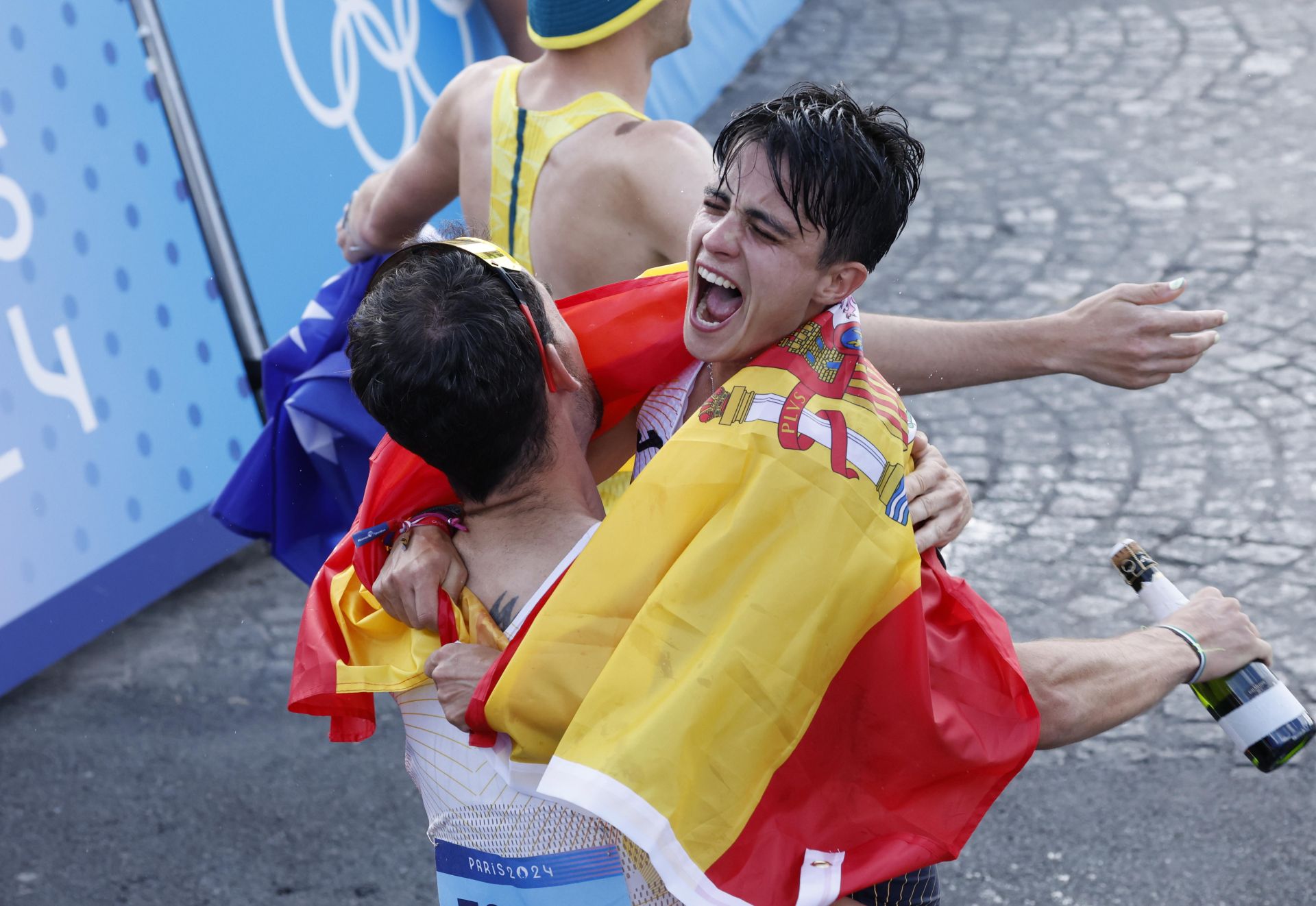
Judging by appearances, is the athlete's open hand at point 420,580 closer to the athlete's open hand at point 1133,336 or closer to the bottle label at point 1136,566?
the athlete's open hand at point 1133,336

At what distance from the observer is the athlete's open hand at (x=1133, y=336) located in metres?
2.32

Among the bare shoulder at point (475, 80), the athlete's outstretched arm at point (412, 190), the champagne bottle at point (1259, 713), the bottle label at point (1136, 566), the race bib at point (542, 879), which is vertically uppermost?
the bare shoulder at point (475, 80)

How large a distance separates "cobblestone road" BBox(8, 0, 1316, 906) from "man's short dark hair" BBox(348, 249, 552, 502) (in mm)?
2057

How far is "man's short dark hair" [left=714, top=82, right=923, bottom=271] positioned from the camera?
1977mm

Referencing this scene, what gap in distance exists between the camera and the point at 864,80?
800 centimetres

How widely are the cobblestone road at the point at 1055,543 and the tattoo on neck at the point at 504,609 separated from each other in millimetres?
1927

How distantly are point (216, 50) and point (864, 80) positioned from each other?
13.8 ft

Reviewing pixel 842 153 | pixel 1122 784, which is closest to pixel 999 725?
pixel 842 153

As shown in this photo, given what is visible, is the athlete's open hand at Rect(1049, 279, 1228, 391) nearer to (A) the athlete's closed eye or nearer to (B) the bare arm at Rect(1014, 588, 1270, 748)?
(B) the bare arm at Rect(1014, 588, 1270, 748)

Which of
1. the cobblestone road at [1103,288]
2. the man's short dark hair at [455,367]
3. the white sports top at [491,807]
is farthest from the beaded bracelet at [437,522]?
the cobblestone road at [1103,288]

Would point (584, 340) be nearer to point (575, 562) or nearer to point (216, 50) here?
point (575, 562)

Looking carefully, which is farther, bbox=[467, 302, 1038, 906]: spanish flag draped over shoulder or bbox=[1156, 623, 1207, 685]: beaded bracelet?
bbox=[1156, 623, 1207, 685]: beaded bracelet

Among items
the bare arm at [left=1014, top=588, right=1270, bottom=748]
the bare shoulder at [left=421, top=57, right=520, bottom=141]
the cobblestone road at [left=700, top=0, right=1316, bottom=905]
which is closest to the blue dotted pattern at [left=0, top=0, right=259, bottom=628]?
the bare shoulder at [left=421, top=57, right=520, bottom=141]

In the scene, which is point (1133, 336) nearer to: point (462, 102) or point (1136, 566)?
point (1136, 566)
